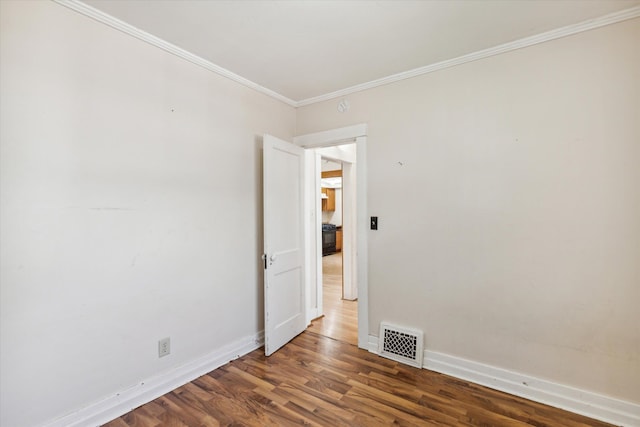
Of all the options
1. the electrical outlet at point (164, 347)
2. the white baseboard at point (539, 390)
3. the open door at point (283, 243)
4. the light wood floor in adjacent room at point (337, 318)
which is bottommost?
the light wood floor in adjacent room at point (337, 318)

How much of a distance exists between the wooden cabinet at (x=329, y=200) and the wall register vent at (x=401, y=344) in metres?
7.14

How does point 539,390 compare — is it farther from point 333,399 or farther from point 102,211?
point 102,211

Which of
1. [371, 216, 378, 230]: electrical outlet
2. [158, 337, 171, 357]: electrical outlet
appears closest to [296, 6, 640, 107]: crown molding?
[371, 216, 378, 230]: electrical outlet

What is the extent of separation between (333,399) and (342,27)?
8.34ft

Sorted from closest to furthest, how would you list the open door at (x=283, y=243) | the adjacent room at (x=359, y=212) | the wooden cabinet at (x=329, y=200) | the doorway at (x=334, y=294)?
1. the adjacent room at (x=359, y=212)
2. the open door at (x=283, y=243)
3. the doorway at (x=334, y=294)
4. the wooden cabinet at (x=329, y=200)

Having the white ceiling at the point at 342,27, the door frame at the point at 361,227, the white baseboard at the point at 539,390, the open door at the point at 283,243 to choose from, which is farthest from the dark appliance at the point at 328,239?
the white ceiling at the point at 342,27

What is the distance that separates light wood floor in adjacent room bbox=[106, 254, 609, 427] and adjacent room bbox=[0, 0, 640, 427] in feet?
0.06

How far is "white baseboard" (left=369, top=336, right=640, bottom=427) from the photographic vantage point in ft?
5.93

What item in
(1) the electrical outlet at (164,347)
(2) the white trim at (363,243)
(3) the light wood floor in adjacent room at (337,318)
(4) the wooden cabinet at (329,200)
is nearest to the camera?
(1) the electrical outlet at (164,347)

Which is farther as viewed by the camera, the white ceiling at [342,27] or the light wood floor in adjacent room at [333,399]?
the light wood floor in adjacent room at [333,399]

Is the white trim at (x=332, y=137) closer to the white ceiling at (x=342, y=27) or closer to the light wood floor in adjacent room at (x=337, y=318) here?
the white ceiling at (x=342, y=27)

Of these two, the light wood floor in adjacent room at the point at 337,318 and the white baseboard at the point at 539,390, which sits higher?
the white baseboard at the point at 539,390

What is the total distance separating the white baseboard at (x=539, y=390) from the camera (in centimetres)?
181

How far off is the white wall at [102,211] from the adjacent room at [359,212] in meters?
0.01
